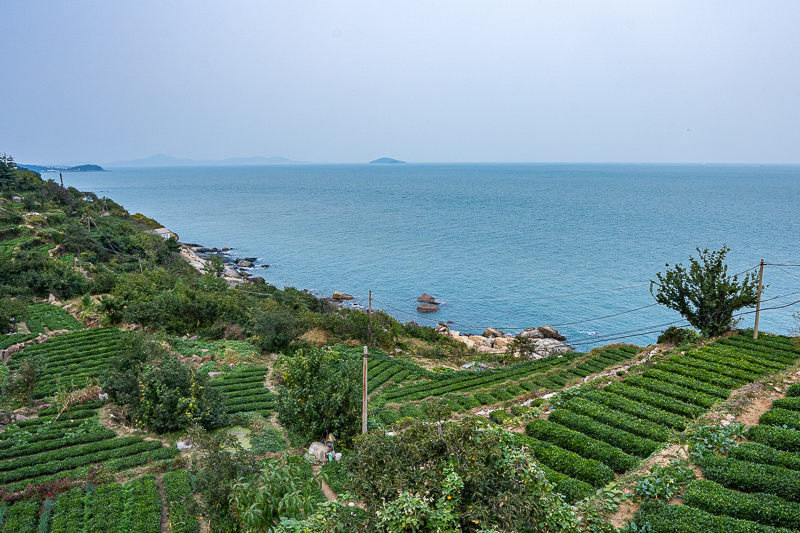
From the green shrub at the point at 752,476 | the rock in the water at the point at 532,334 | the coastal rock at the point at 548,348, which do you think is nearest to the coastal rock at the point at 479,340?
the rock in the water at the point at 532,334

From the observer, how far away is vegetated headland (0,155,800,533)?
Result: 25.6 ft

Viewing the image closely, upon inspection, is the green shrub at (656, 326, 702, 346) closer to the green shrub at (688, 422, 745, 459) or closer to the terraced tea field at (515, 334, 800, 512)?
the terraced tea field at (515, 334, 800, 512)

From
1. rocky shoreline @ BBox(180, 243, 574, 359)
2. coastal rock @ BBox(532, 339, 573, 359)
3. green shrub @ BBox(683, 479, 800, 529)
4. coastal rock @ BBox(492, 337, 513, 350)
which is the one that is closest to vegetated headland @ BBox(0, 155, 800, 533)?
green shrub @ BBox(683, 479, 800, 529)

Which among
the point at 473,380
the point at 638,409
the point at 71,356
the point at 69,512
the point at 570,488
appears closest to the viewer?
the point at 570,488

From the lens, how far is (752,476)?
1097cm

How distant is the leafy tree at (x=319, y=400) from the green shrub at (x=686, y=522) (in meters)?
9.56

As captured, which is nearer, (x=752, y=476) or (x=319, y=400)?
(x=752, y=476)

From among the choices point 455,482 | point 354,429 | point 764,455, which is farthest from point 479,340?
point 455,482

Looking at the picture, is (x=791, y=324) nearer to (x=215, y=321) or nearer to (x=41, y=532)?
(x=215, y=321)

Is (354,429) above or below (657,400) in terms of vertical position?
below

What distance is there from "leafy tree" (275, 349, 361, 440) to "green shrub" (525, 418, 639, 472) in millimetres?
6499

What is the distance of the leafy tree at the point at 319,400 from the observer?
51.0ft

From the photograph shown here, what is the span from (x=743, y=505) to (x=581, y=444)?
415 centimetres

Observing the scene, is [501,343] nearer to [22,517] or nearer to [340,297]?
[340,297]
